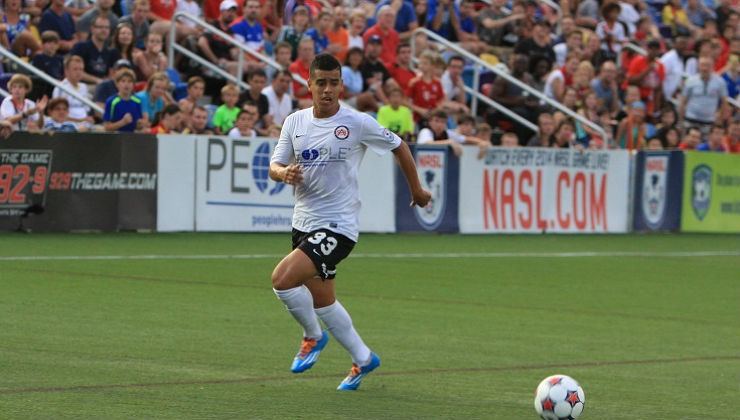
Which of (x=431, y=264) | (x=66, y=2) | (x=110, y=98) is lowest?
(x=431, y=264)

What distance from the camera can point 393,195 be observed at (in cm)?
2214

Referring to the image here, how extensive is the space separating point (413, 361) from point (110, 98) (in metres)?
10.9

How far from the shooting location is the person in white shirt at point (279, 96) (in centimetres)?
2217

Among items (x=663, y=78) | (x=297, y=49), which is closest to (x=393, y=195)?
(x=297, y=49)

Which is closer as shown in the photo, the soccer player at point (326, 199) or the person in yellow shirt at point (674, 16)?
the soccer player at point (326, 199)

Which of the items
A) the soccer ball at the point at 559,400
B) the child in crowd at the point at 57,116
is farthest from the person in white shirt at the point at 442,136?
the soccer ball at the point at 559,400

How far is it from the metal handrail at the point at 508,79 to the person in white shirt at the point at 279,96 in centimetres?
474

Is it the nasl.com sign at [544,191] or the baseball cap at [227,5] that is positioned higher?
the baseball cap at [227,5]

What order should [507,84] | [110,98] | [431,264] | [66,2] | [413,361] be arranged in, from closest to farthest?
[413,361] < [431,264] < [110,98] < [66,2] < [507,84]

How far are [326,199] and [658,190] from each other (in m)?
Result: 16.9

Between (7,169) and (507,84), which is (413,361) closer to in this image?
(7,169)

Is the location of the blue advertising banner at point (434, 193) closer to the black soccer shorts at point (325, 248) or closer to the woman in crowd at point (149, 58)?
the woman in crowd at point (149, 58)

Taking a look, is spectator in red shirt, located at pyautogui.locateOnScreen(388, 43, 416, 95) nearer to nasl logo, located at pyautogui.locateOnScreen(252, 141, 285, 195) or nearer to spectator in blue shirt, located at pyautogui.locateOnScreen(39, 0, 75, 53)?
nasl logo, located at pyautogui.locateOnScreen(252, 141, 285, 195)

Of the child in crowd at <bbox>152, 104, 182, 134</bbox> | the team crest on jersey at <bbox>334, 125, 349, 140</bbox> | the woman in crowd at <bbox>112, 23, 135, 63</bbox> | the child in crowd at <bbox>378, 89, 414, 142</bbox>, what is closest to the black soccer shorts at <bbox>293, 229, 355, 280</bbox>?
the team crest on jersey at <bbox>334, 125, 349, 140</bbox>
